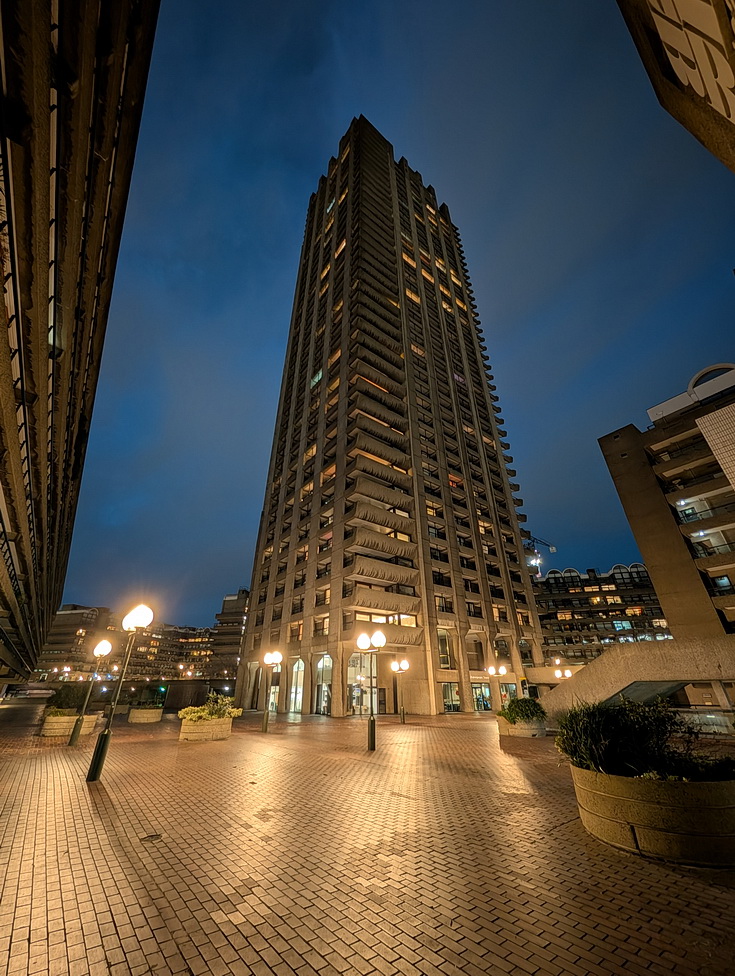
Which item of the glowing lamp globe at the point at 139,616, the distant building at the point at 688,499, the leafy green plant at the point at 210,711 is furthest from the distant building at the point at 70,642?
the distant building at the point at 688,499

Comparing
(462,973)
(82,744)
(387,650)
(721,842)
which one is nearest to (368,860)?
(462,973)

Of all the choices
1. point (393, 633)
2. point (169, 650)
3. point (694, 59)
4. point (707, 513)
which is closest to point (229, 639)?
point (393, 633)

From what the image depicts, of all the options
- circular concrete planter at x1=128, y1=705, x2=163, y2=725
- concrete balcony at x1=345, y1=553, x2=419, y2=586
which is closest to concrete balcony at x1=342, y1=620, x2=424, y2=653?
concrete balcony at x1=345, y1=553, x2=419, y2=586

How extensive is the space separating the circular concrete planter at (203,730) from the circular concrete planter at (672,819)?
556 inches

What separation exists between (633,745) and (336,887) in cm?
458

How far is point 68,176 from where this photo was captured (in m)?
6.12

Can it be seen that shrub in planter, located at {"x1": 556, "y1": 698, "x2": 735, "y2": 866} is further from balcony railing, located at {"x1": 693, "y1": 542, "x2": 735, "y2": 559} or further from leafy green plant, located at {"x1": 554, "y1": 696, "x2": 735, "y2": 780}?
balcony railing, located at {"x1": 693, "y1": 542, "x2": 735, "y2": 559}

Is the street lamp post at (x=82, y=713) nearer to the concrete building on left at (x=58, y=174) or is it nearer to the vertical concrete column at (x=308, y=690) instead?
the concrete building on left at (x=58, y=174)

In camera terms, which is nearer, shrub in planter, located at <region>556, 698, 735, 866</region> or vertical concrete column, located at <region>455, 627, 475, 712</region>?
shrub in planter, located at <region>556, 698, 735, 866</region>

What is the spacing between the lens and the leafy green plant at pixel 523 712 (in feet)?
50.9

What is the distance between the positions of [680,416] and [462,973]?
39.5m

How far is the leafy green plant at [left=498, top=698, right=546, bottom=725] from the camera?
15500 mm

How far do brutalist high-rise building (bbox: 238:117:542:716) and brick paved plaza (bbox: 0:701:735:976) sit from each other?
67.2 ft

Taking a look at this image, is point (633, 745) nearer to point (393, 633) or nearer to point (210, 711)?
point (210, 711)
